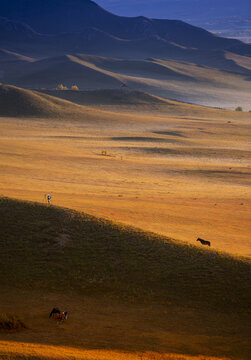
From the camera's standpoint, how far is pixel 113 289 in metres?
16.9

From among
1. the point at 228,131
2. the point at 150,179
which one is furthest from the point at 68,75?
the point at 150,179

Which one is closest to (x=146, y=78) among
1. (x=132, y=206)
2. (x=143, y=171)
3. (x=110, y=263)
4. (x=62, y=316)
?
(x=143, y=171)

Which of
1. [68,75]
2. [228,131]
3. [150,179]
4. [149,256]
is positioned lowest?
[149,256]

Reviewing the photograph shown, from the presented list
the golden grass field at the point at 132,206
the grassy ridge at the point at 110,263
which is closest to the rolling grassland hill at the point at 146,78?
the golden grass field at the point at 132,206

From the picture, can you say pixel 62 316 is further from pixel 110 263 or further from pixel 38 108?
pixel 38 108

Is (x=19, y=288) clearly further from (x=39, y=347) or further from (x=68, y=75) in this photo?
(x=68, y=75)

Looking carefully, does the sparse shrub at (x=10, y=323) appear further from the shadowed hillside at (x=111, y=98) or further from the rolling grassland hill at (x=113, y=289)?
the shadowed hillside at (x=111, y=98)

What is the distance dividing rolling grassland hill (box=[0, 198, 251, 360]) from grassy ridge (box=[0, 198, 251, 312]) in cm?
4

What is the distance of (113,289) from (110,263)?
150 cm

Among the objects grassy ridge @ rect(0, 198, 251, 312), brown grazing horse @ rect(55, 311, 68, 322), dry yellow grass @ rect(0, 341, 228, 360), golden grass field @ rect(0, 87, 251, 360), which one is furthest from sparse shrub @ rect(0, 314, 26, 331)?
grassy ridge @ rect(0, 198, 251, 312)

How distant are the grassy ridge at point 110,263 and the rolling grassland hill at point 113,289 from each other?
37 mm

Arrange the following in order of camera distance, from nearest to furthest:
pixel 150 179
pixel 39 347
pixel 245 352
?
pixel 39 347, pixel 245 352, pixel 150 179

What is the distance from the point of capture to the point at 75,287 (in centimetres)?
1694

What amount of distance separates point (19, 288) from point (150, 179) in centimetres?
2472
